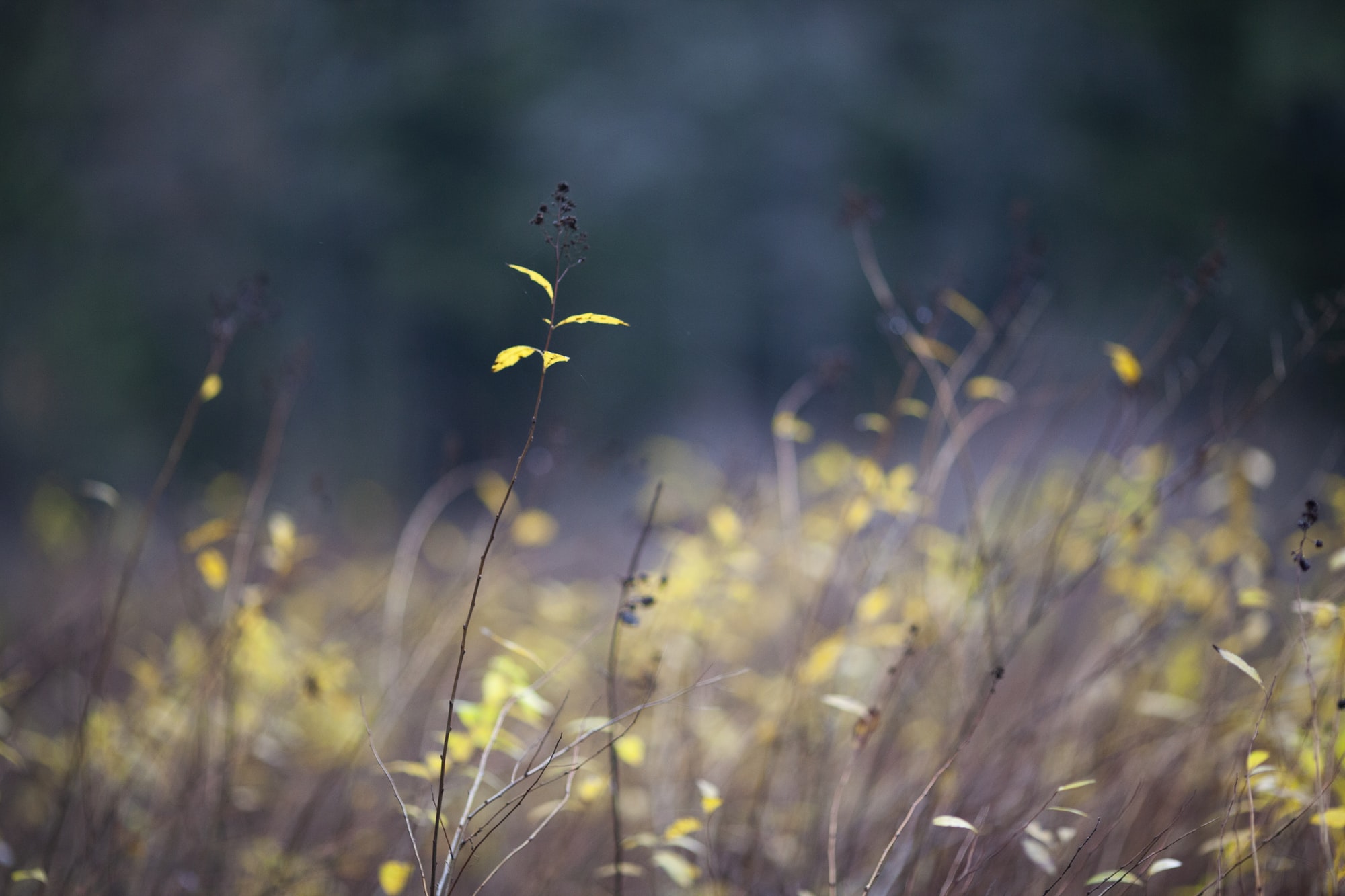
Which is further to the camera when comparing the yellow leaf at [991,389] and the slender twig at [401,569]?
the slender twig at [401,569]

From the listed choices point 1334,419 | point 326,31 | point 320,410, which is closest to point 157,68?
point 326,31

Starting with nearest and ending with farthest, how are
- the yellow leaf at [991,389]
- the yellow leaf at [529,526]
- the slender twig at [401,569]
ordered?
the yellow leaf at [991,389] < the slender twig at [401,569] < the yellow leaf at [529,526]

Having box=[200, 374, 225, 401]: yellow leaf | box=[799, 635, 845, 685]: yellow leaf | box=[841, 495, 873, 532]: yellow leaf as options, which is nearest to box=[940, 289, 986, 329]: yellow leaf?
box=[841, 495, 873, 532]: yellow leaf

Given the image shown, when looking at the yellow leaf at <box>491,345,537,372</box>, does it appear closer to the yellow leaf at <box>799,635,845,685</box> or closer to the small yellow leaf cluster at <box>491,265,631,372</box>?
the small yellow leaf cluster at <box>491,265,631,372</box>

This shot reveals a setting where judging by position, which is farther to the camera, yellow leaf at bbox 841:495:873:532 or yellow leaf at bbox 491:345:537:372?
yellow leaf at bbox 841:495:873:532

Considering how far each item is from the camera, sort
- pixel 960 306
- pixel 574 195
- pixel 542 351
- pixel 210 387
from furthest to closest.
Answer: pixel 574 195, pixel 960 306, pixel 210 387, pixel 542 351

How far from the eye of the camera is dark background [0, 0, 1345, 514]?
12.5 ft

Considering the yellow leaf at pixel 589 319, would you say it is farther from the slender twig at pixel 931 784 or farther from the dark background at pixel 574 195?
the dark background at pixel 574 195

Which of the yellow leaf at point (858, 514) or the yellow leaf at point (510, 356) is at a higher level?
the yellow leaf at point (510, 356)

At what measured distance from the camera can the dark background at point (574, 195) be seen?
3.80 m

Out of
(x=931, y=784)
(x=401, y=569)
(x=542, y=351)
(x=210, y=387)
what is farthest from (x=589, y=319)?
(x=401, y=569)

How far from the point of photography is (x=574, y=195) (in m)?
3.87

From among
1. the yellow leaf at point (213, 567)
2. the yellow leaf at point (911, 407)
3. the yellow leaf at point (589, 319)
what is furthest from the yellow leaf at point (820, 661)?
the yellow leaf at point (213, 567)

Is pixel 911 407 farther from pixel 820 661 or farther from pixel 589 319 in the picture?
pixel 589 319
